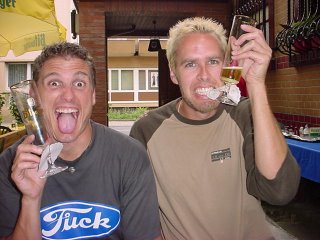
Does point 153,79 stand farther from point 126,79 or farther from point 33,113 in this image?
point 33,113

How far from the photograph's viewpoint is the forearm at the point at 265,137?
172 centimetres

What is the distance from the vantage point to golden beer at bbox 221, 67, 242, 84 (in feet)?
5.70

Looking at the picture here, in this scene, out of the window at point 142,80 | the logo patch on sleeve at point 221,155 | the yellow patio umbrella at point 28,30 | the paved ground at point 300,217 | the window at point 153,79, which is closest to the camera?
the logo patch on sleeve at point 221,155

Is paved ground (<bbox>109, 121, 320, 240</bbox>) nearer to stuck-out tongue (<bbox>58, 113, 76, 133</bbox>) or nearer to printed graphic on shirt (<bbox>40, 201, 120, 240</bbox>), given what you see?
printed graphic on shirt (<bbox>40, 201, 120, 240</bbox>)

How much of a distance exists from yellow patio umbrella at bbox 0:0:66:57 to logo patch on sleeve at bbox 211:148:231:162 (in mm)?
4423

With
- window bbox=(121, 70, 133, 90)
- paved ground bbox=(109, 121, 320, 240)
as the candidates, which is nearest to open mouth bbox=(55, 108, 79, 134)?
paved ground bbox=(109, 121, 320, 240)

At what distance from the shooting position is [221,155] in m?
1.95

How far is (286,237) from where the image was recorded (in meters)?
4.25

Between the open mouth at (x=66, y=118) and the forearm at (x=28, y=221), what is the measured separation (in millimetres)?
332

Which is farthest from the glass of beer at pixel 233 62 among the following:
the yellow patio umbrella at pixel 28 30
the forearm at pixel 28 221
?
the yellow patio umbrella at pixel 28 30

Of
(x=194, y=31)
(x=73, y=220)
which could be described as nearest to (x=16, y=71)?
(x=194, y=31)

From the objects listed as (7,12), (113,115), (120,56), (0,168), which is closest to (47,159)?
(0,168)

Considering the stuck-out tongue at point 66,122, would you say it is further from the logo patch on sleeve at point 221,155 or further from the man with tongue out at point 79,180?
the logo patch on sleeve at point 221,155

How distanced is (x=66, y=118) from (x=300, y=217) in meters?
4.01
